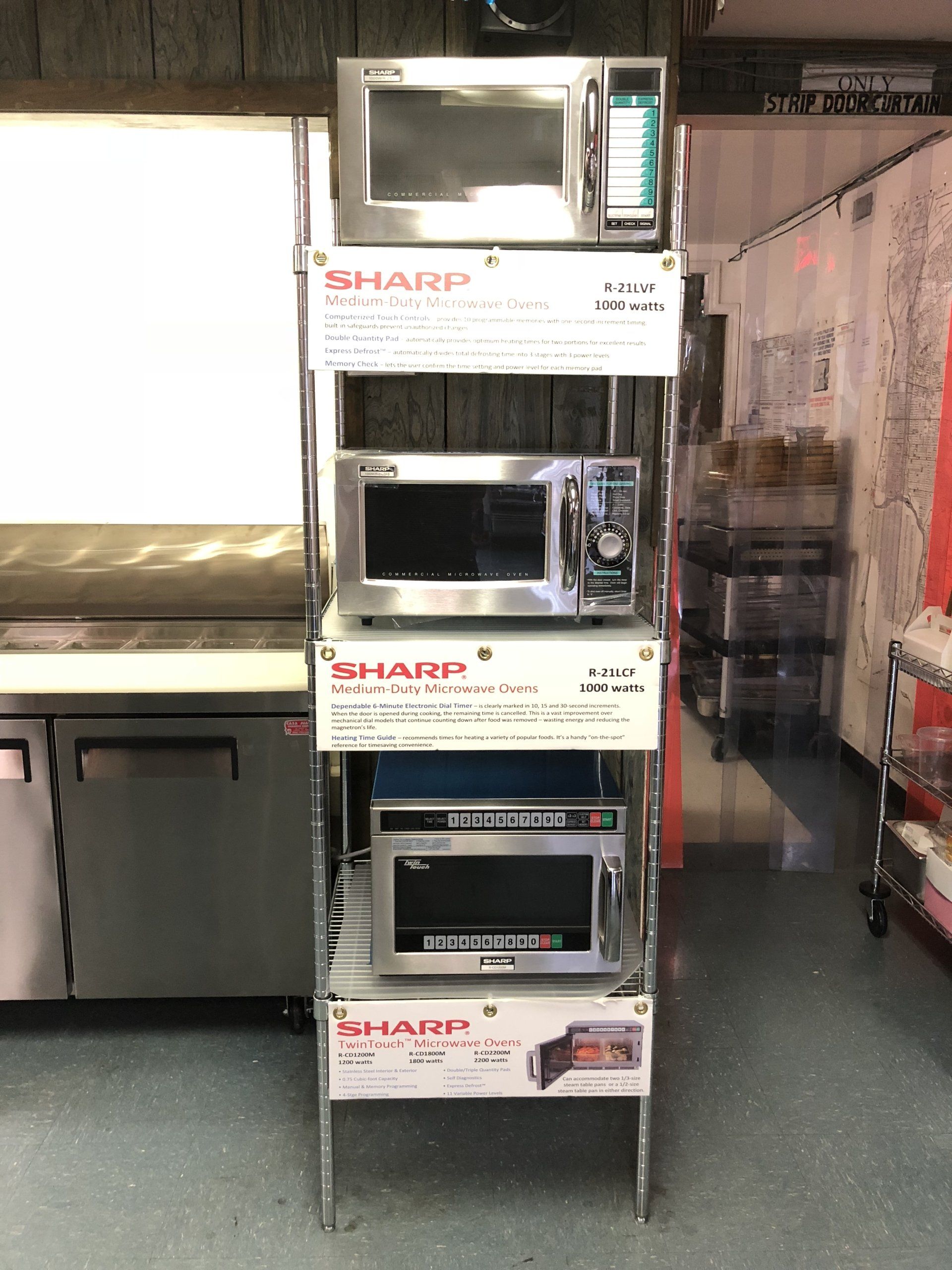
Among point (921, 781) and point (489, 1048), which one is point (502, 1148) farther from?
point (921, 781)

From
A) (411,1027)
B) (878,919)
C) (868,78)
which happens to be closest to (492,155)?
(411,1027)

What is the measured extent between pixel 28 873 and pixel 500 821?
114 cm

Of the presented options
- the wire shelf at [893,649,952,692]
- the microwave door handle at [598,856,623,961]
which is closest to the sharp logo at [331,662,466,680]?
the microwave door handle at [598,856,623,961]

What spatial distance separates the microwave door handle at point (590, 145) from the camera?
1.48m

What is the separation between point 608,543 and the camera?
5.25 feet

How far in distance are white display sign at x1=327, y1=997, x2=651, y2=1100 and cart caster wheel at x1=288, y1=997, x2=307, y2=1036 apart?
617mm

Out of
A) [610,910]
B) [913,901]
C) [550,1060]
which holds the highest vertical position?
[610,910]

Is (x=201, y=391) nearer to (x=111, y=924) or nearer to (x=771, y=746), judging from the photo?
(x=111, y=924)

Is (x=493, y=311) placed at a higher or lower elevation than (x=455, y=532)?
higher

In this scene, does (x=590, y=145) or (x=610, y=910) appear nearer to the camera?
(x=590, y=145)

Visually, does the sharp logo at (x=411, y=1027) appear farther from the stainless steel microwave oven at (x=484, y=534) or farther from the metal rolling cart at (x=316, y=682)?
the stainless steel microwave oven at (x=484, y=534)

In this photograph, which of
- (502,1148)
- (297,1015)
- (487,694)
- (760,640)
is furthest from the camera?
(760,640)

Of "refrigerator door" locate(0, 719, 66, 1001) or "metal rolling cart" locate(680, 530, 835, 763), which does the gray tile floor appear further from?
"metal rolling cart" locate(680, 530, 835, 763)

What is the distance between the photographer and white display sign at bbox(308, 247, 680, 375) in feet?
4.84
